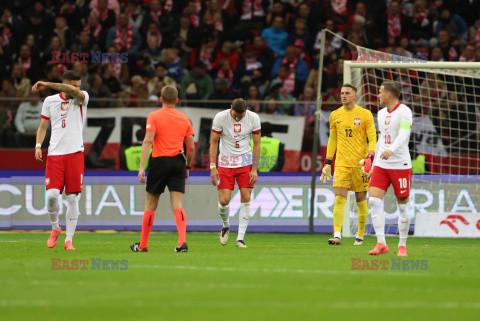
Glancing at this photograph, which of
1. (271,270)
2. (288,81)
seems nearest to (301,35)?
(288,81)

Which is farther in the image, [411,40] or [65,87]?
[411,40]

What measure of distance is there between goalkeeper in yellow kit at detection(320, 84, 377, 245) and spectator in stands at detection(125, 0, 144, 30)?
31.9ft

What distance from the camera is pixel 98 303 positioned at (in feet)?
22.4

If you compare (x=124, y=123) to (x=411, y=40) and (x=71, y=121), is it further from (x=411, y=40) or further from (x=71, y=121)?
(x=411, y=40)

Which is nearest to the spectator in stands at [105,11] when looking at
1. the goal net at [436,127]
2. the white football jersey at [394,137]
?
the goal net at [436,127]

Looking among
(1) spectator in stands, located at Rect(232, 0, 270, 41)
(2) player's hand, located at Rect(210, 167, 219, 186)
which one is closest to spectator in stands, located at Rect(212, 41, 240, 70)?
(1) spectator in stands, located at Rect(232, 0, 270, 41)

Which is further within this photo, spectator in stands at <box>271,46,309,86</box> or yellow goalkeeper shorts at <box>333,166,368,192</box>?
spectator in stands at <box>271,46,309,86</box>

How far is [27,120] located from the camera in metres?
17.5

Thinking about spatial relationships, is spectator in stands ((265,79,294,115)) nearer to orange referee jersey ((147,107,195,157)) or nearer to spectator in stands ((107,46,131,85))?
spectator in stands ((107,46,131,85))

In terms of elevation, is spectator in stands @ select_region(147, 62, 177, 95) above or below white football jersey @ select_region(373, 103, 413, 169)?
above

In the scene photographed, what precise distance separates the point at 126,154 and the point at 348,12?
7967mm

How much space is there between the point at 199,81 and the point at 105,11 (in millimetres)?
3825

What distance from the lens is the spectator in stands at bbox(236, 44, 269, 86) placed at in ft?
68.9

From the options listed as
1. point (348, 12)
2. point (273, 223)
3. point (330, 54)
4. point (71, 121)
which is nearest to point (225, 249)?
point (71, 121)
